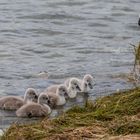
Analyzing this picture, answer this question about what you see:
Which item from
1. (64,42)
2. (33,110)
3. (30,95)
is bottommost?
(33,110)

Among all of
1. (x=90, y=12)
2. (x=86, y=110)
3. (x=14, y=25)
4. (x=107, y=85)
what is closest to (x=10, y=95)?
(x=107, y=85)

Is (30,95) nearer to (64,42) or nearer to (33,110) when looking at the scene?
(33,110)

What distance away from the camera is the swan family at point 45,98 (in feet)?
29.6

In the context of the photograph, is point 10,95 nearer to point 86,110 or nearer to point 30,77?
point 30,77

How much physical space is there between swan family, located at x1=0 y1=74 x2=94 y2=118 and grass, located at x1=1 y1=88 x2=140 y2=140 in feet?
5.70

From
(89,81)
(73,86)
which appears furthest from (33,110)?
(89,81)

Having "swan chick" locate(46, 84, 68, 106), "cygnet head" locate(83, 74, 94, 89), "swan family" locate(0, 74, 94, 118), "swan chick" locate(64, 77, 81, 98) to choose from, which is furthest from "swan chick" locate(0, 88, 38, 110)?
"cygnet head" locate(83, 74, 94, 89)

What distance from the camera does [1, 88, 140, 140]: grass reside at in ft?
20.5

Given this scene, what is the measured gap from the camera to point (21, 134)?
6402 millimetres

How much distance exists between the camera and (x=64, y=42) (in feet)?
46.6

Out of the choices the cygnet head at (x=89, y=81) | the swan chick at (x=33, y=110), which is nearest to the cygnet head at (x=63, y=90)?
the cygnet head at (x=89, y=81)

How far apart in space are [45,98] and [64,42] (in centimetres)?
472

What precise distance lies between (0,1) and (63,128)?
13.0 meters

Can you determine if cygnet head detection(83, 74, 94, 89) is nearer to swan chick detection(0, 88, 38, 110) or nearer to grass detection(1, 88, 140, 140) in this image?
swan chick detection(0, 88, 38, 110)
